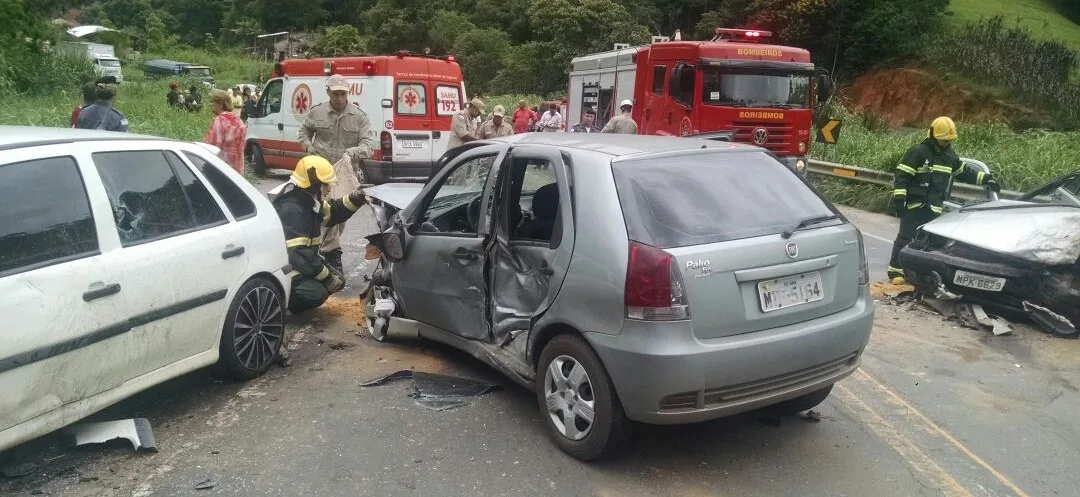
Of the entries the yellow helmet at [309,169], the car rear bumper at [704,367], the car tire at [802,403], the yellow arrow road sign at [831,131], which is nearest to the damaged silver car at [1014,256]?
the car tire at [802,403]

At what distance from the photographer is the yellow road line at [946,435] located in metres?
3.82

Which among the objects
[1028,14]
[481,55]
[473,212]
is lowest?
[473,212]

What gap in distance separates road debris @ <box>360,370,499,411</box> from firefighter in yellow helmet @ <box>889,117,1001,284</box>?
454cm

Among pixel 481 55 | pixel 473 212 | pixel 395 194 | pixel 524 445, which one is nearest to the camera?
pixel 524 445

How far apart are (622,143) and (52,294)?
9.04 ft

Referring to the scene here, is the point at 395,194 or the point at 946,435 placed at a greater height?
the point at 395,194

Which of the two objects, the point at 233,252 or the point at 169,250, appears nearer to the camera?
the point at 169,250

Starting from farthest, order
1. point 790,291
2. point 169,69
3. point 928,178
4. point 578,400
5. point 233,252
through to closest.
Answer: point 169,69 < point 928,178 < point 233,252 < point 578,400 < point 790,291

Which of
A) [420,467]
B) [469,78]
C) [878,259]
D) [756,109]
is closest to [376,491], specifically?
[420,467]

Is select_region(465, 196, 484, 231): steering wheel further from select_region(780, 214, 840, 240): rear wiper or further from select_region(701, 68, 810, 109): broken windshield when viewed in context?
select_region(701, 68, 810, 109): broken windshield

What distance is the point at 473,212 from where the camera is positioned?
5.04m

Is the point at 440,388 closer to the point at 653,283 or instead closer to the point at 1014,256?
the point at 653,283

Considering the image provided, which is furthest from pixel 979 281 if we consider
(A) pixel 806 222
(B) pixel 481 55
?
(B) pixel 481 55

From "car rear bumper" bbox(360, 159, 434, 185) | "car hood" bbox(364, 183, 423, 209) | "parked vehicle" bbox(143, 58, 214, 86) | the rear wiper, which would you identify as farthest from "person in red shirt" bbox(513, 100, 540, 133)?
"parked vehicle" bbox(143, 58, 214, 86)
